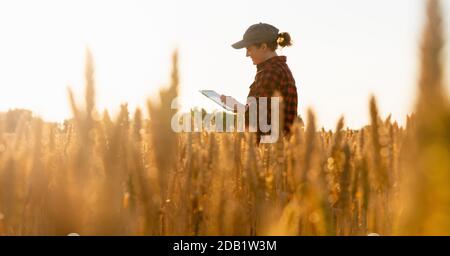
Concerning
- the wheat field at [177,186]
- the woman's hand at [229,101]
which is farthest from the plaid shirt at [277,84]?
the wheat field at [177,186]

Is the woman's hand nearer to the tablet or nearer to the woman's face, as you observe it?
the tablet

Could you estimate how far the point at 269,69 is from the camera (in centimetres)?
483

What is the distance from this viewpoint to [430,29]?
0.57 metres

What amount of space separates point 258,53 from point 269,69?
42 centimetres

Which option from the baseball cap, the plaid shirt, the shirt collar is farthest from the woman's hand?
the baseball cap

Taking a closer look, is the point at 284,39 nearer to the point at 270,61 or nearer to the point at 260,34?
the point at 260,34

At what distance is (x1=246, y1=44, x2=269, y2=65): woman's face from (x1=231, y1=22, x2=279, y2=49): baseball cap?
0.06 metres

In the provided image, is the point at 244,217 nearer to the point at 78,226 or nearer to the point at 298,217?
the point at 298,217

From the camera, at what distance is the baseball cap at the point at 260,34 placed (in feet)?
17.2

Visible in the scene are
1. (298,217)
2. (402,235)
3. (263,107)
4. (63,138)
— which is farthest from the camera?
(263,107)

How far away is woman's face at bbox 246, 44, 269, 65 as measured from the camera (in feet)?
16.9

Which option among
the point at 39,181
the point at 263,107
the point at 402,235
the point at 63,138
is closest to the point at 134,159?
the point at 39,181

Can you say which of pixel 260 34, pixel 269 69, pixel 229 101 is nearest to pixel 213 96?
pixel 229 101
